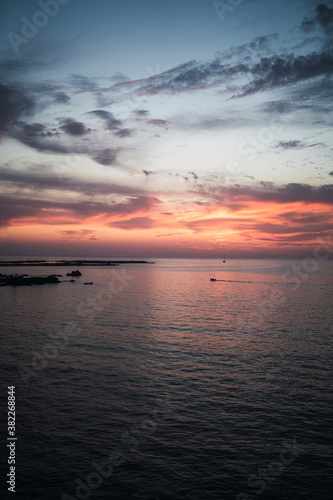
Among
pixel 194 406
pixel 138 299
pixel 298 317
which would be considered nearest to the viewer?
pixel 194 406

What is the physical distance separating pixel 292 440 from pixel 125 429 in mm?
9019

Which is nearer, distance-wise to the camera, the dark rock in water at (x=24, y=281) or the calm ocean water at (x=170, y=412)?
the calm ocean water at (x=170, y=412)

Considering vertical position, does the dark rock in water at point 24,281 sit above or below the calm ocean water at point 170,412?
above

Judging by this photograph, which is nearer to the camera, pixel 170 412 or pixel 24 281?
pixel 170 412

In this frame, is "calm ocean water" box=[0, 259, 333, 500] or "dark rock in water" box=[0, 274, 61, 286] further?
"dark rock in water" box=[0, 274, 61, 286]

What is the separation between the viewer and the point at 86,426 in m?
17.6

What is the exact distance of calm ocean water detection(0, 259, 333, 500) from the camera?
45.1 ft

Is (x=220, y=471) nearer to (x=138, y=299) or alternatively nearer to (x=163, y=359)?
(x=163, y=359)

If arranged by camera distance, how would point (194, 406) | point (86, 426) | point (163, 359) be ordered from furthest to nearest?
point (163, 359) < point (194, 406) < point (86, 426)

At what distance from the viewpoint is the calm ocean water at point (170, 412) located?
13.7 meters

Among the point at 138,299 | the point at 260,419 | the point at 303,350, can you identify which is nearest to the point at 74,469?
the point at 260,419

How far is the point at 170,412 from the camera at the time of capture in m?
19.3

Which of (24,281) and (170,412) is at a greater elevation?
(24,281)

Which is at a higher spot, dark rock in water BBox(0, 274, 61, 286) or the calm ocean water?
dark rock in water BBox(0, 274, 61, 286)
